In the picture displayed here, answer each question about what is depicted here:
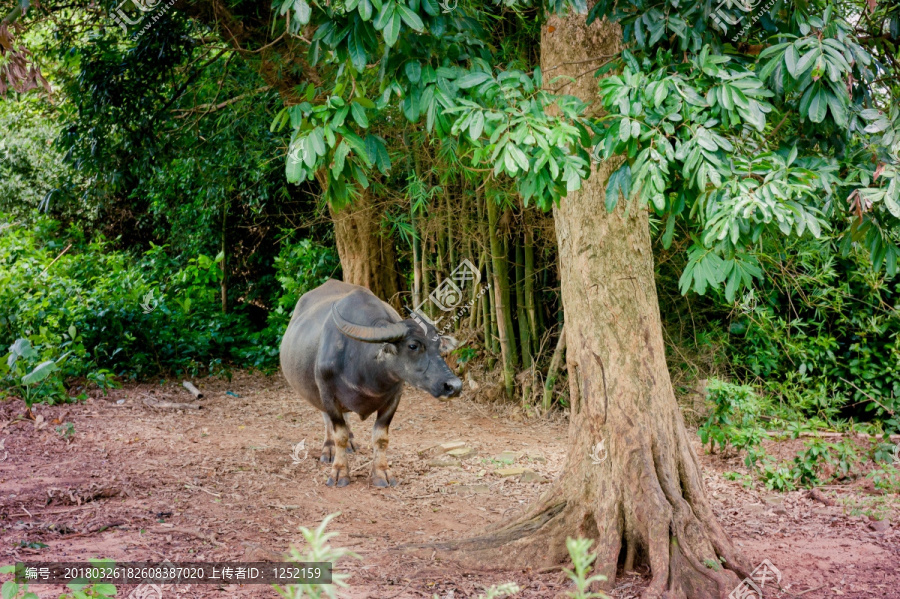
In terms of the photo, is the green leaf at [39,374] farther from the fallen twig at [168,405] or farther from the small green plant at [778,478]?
the small green plant at [778,478]

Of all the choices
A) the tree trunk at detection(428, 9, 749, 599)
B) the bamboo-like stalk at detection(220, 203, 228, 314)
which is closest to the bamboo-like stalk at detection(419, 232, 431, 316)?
the bamboo-like stalk at detection(220, 203, 228, 314)

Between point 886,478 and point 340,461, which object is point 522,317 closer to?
point 340,461

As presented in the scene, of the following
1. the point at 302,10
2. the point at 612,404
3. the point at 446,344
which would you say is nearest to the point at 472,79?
the point at 302,10

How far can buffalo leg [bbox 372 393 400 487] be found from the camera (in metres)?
5.35

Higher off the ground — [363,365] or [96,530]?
[363,365]

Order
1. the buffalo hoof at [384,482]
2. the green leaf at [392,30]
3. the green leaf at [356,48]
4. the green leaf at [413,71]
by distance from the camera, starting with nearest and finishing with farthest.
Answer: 1. the green leaf at [392,30]
2. the green leaf at [356,48]
3. the green leaf at [413,71]
4. the buffalo hoof at [384,482]

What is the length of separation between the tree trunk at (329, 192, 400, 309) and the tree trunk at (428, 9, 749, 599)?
185 inches

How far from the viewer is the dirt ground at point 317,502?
362 centimetres

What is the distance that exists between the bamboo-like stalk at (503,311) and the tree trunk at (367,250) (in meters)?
1.51

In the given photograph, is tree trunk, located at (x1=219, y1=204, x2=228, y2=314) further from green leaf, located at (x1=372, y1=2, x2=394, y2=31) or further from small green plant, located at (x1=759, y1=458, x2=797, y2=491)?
green leaf, located at (x1=372, y1=2, x2=394, y2=31)

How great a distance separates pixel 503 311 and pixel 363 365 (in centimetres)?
244

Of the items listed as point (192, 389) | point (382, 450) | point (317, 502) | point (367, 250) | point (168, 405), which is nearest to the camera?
point (317, 502)

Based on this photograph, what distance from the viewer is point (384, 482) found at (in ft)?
17.4

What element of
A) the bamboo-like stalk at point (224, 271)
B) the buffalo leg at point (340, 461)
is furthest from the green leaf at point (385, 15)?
the bamboo-like stalk at point (224, 271)
